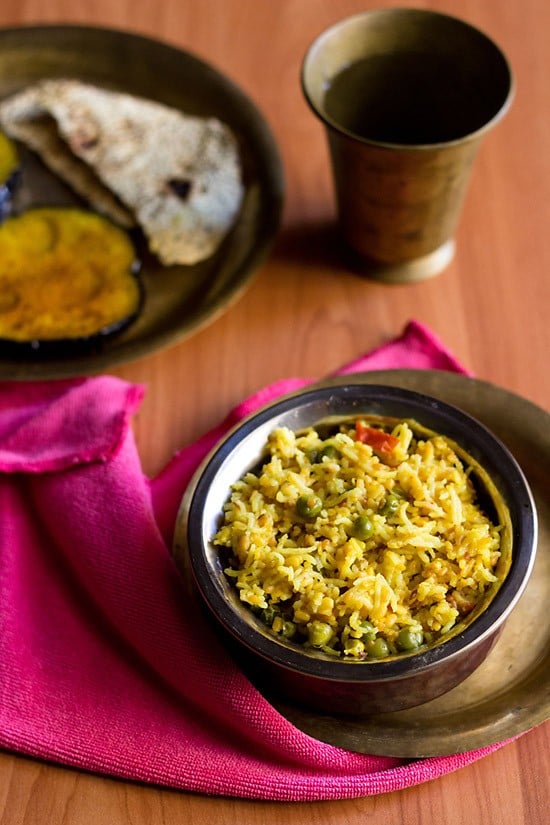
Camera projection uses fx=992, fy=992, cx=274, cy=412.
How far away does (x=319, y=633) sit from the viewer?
1.31 m

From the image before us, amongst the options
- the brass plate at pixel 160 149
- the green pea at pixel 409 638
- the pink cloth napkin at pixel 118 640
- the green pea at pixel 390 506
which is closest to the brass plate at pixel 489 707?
the pink cloth napkin at pixel 118 640

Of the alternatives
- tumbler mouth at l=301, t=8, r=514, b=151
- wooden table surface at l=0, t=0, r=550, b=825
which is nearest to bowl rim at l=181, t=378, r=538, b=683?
wooden table surface at l=0, t=0, r=550, b=825

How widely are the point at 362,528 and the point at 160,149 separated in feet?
3.79

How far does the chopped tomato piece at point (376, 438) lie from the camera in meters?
1.50

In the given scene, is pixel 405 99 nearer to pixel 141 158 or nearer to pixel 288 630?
pixel 141 158

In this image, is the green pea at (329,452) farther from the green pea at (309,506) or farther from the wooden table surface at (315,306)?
the wooden table surface at (315,306)

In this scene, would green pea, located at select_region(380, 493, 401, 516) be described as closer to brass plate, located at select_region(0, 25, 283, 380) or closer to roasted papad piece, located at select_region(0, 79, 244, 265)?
brass plate, located at select_region(0, 25, 283, 380)

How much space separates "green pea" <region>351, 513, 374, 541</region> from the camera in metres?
1.39

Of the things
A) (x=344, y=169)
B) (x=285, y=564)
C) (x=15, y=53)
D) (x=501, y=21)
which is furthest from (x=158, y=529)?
(x=501, y=21)

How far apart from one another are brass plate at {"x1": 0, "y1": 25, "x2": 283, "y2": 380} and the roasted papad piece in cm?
3

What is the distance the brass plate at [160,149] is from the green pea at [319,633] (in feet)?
2.38

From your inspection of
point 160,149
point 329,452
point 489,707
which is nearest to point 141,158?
point 160,149

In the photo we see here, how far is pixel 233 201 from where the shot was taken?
2.11m

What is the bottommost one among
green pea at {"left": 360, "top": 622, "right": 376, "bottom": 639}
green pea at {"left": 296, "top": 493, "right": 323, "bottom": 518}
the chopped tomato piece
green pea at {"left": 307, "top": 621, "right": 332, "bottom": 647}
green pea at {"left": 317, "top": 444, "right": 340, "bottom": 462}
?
green pea at {"left": 307, "top": 621, "right": 332, "bottom": 647}
